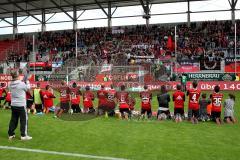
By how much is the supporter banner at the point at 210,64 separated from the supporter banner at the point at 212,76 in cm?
95

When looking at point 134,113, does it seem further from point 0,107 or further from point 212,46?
point 212,46

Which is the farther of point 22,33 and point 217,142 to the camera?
point 22,33

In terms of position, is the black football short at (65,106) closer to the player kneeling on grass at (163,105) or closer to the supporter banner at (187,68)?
the player kneeling on grass at (163,105)

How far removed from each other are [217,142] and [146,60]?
24.2 meters

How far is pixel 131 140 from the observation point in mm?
10148

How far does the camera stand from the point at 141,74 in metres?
28.2

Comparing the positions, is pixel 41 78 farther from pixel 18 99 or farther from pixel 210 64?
pixel 18 99

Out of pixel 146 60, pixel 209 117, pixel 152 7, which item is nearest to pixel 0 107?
pixel 209 117

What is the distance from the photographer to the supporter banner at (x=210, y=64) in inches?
1218

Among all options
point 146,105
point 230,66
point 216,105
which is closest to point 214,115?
point 216,105

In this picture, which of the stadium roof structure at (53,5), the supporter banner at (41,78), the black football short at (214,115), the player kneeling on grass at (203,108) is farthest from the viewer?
the stadium roof structure at (53,5)

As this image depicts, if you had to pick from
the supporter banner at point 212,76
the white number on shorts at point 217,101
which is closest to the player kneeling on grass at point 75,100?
the white number on shorts at point 217,101

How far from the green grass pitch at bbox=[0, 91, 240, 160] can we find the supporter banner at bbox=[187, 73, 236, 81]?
55.9 feet

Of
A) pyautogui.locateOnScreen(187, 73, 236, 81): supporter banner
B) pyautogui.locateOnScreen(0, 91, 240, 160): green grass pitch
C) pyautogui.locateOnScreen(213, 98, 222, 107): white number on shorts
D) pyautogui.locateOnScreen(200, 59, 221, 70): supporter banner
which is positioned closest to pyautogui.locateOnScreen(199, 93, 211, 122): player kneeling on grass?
pyautogui.locateOnScreen(213, 98, 222, 107): white number on shorts
